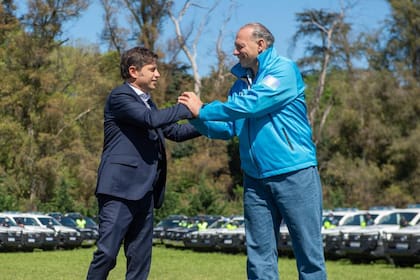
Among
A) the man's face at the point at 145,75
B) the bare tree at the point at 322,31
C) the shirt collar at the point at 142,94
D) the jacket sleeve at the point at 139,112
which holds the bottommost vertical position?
the jacket sleeve at the point at 139,112

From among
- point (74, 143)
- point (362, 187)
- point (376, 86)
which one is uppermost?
point (376, 86)

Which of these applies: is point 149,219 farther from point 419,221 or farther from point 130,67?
point 419,221

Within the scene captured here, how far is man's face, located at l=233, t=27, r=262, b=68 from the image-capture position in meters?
5.54

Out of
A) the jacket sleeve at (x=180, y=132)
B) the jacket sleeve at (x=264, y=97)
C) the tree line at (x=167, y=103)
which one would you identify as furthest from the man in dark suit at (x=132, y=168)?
the tree line at (x=167, y=103)

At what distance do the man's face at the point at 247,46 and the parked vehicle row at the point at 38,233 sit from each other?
21.8m

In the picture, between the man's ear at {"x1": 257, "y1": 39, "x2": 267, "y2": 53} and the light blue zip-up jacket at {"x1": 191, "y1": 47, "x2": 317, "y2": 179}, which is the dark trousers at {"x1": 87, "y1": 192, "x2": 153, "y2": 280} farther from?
the man's ear at {"x1": 257, "y1": 39, "x2": 267, "y2": 53}

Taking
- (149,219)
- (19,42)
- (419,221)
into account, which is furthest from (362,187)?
(149,219)

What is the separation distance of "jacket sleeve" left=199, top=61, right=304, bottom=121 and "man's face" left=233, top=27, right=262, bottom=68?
0.15 meters

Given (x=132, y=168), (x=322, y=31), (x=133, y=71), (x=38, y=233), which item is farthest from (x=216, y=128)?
(x=322, y=31)

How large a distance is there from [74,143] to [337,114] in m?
16.3

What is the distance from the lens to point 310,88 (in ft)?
207

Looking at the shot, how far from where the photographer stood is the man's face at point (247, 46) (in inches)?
218

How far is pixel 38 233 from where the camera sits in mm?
27594

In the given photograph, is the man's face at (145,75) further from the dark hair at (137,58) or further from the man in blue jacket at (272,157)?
the man in blue jacket at (272,157)
